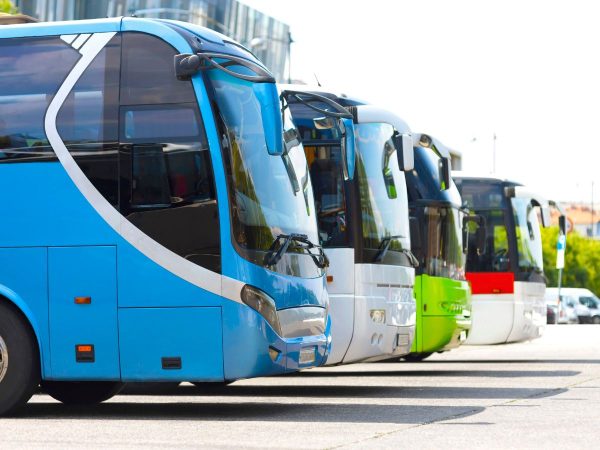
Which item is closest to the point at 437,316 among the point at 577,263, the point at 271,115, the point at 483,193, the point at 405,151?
the point at 405,151

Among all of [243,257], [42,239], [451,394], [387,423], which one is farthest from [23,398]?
[451,394]

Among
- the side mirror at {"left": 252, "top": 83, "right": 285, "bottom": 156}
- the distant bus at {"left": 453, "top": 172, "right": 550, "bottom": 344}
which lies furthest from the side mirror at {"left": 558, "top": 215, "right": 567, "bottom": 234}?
the side mirror at {"left": 252, "top": 83, "right": 285, "bottom": 156}

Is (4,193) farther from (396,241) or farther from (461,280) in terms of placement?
(461,280)

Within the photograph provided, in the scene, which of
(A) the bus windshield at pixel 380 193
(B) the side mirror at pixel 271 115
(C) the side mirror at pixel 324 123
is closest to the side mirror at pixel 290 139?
(B) the side mirror at pixel 271 115

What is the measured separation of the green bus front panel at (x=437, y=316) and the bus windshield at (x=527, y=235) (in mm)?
4939

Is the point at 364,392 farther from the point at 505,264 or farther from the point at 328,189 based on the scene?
the point at 505,264

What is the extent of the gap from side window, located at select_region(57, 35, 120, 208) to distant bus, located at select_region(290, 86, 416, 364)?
3.49 meters

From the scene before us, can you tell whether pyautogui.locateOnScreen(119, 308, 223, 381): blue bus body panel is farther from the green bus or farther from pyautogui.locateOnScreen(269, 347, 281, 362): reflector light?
the green bus

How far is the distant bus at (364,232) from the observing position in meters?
15.4

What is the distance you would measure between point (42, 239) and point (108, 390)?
7.37 ft

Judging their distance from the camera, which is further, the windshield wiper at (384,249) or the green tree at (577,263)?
the green tree at (577,263)

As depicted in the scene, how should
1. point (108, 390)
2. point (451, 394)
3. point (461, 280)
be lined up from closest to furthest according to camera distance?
point (108, 390) → point (451, 394) → point (461, 280)

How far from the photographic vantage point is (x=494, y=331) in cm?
2417

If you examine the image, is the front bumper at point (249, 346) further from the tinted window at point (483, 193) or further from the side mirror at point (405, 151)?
the tinted window at point (483, 193)
